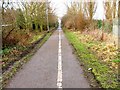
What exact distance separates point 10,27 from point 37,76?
24.9 feet

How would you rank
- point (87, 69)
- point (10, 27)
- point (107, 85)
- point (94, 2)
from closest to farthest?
point (107, 85) → point (87, 69) → point (10, 27) → point (94, 2)

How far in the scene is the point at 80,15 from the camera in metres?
31.4

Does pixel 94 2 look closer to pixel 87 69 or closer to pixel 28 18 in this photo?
pixel 28 18

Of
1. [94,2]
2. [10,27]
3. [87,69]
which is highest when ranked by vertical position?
[94,2]

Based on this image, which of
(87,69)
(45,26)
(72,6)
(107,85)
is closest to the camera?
(107,85)

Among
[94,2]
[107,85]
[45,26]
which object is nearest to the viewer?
[107,85]

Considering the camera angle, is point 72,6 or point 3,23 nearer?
point 3,23

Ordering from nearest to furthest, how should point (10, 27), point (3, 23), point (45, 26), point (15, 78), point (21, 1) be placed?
point (15, 78) < point (3, 23) < point (10, 27) < point (21, 1) < point (45, 26)

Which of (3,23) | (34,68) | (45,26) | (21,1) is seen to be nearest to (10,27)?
(3,23)

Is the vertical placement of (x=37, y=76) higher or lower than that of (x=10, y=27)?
lower

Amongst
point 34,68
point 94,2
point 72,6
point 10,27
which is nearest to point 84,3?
point 94,2

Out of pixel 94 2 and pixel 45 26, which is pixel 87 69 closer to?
pixel 94 2

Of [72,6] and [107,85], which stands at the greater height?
[72,6]

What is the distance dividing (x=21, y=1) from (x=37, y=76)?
20.5 m
